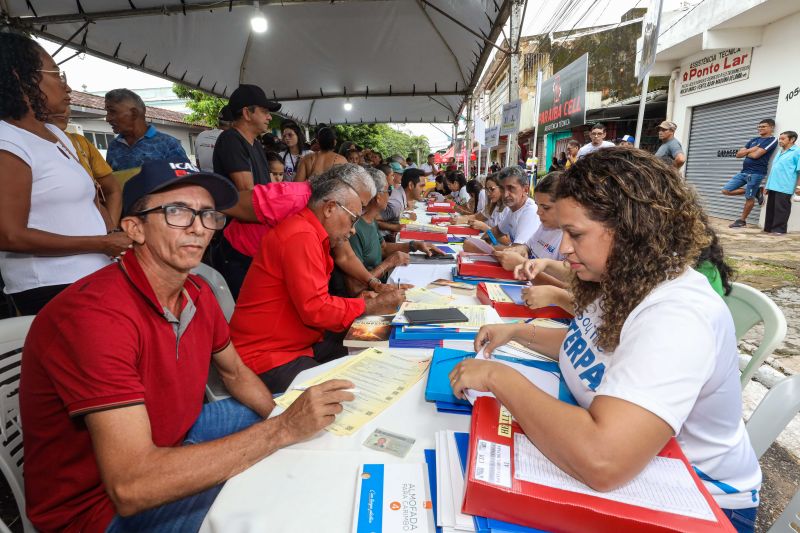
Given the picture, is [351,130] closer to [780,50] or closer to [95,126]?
[95,126]

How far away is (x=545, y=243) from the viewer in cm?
351

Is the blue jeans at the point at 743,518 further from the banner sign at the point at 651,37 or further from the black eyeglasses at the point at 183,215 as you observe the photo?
the banner sign at the point at 651,37

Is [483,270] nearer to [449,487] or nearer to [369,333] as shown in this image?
[369,333]

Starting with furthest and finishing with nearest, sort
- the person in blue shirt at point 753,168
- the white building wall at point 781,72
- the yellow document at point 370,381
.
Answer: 1. the person in blue shirt at point 753,168
2. the white building wall at point 781,72
3. the yellow document at point 370,381

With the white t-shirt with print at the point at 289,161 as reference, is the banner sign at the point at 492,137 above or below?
above

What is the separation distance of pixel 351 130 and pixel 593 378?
64.0 ft

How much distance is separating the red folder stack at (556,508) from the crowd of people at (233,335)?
0.06 metres

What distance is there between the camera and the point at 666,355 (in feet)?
2.90

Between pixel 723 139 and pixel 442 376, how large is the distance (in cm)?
1215

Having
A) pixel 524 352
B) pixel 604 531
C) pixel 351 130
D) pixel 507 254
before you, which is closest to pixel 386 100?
pixel 351 130

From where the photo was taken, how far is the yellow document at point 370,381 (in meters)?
1.22

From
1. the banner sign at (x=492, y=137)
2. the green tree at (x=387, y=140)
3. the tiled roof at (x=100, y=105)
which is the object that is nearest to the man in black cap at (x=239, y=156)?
the banner sign at (x=492, y=137)

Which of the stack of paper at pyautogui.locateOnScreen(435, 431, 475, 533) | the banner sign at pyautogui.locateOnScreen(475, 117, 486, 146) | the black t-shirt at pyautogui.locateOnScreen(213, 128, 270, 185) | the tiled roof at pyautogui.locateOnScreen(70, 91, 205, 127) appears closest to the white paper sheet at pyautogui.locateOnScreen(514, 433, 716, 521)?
the stack of paper at pyautogui.locateOnScreen(435, 431, 475, 533)

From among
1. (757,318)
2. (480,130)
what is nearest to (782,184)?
(480,130)
